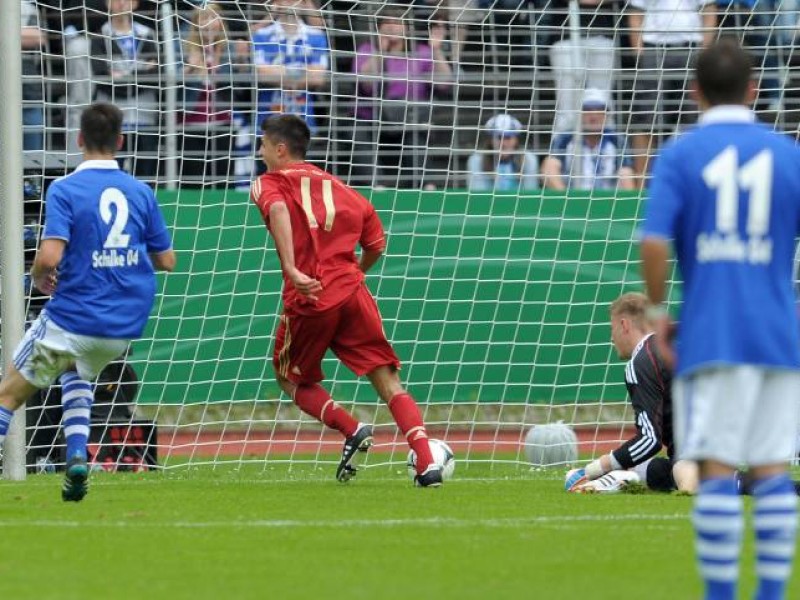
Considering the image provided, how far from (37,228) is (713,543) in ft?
27.4

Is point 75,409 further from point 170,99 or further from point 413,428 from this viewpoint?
point 170,99

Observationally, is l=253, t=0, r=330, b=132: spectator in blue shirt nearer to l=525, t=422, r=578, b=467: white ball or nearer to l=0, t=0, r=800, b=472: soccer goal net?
l=0, t=0, r=800, b=472: soccer goal net

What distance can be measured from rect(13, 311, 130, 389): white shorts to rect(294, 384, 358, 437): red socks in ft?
6.19

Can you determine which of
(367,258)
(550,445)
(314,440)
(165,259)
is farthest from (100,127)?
(314,440)

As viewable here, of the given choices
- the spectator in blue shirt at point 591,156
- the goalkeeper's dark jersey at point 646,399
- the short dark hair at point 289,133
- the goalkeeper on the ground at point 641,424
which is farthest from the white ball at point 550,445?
the short dark hair at point 289,133

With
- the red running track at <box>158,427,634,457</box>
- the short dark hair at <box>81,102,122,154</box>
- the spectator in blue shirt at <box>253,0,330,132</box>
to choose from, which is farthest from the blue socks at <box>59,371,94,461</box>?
the red running track at <box>158,427,634,457</box>

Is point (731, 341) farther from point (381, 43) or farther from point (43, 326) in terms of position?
point (381, 43)

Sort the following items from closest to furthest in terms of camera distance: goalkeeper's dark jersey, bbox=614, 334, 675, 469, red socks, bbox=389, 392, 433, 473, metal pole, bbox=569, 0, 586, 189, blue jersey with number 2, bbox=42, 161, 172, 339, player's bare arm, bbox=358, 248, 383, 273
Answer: blue jersey with number 2, bbox=42, 161, 172, 339, goalkeeper's dark jersey, bbox=614, 334, 675, 469, red socks, bbox=389, 392, 433, 473, player's bare arm, bbox=358, 248, 383, 273, metal pole, bbox=569, 0, 586, 189

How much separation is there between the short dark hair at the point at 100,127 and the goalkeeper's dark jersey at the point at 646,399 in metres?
3.11

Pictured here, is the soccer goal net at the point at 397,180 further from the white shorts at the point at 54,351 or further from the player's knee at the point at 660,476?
the white shorts at the point at 54,351

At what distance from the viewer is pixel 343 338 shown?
34.3ft

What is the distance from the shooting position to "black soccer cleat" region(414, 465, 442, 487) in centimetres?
1017

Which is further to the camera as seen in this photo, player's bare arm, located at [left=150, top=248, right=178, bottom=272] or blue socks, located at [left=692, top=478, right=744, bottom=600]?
player's bare arm, located at [left=150, top=248, right=178, bottom=272]

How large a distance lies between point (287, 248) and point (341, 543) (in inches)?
121
